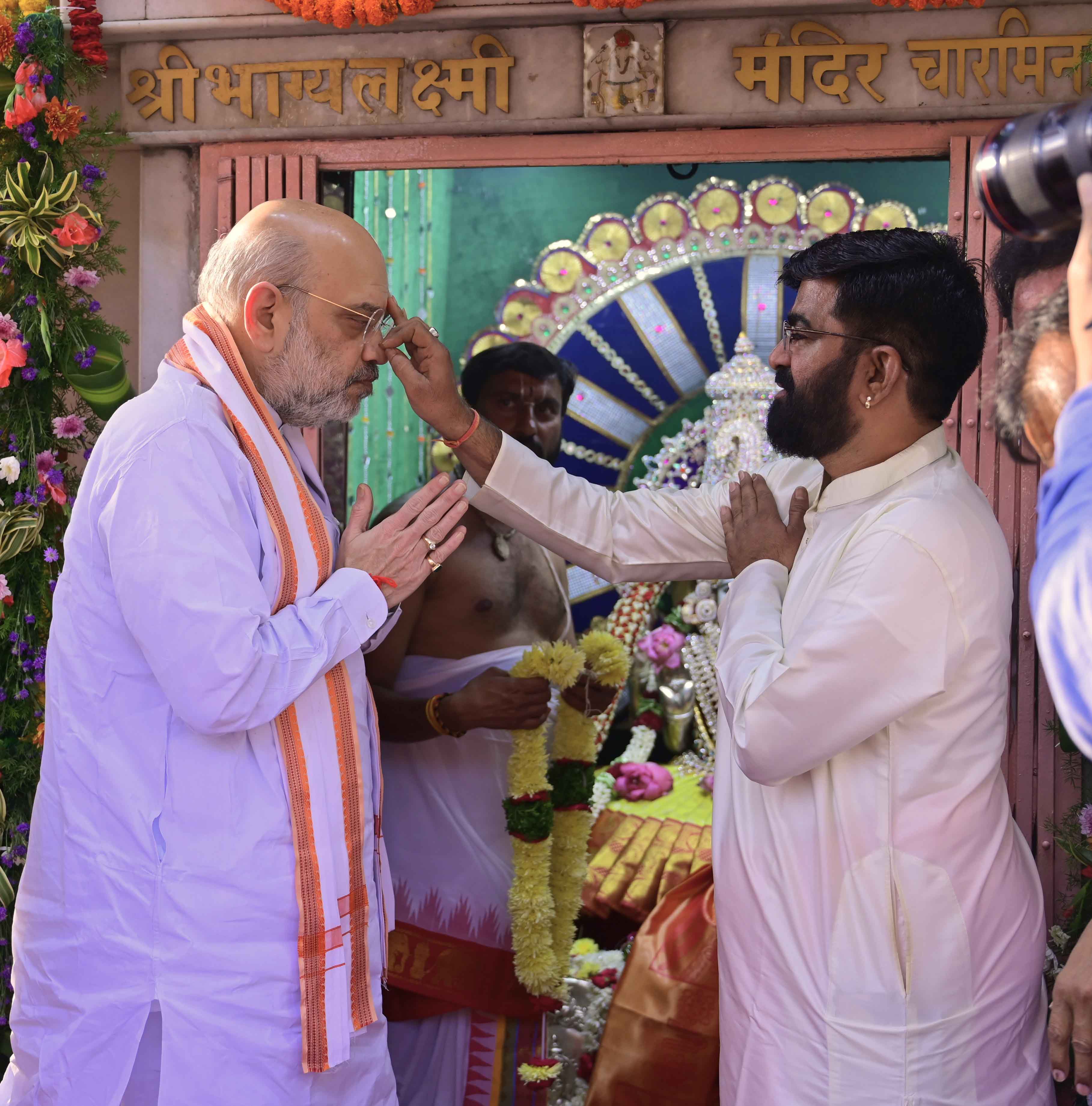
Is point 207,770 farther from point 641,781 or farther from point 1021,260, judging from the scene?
point 641,781

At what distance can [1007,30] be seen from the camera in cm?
299

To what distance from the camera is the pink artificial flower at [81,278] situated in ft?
9.98

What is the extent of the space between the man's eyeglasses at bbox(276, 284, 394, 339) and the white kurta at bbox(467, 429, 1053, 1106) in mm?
889

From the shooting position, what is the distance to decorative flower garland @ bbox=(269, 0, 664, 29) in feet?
9.96

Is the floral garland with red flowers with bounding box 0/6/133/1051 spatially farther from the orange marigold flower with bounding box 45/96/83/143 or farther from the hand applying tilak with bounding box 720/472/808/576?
the hand applying tilak with bounding box 720/472/808/576

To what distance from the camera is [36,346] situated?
10.00ft

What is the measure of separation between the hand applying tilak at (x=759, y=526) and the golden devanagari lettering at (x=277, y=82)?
157 centimetres

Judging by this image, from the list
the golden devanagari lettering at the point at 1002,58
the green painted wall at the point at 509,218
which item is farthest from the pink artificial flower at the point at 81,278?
the green painted wall at the point at 509,218

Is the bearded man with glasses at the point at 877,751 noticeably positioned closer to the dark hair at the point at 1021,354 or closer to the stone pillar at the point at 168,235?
the dark hair at the point at 1021,354

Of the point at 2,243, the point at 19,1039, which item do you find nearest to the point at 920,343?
the point at 19,1039

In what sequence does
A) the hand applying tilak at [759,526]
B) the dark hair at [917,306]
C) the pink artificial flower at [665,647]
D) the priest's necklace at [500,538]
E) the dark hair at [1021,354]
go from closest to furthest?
the dark hair at [1021,354]
the dark hair at [917,306]
the hand applying tilak at [759,526]
the priest's necklace at [500,538]
the pink artificial flower at [665,647]

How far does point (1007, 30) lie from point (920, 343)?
123cm

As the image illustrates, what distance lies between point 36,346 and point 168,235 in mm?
510

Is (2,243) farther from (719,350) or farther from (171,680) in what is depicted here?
(719,350)
